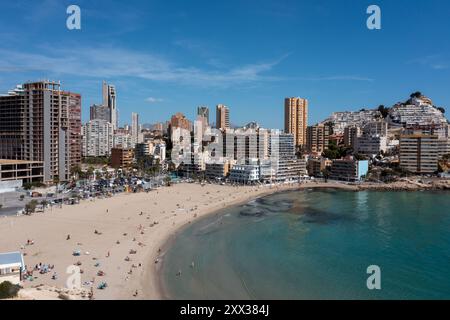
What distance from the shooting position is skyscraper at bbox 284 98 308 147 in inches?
2154

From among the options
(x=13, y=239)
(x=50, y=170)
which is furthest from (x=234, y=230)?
(x=50, y=170)

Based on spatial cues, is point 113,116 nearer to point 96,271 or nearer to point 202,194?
point 202,194

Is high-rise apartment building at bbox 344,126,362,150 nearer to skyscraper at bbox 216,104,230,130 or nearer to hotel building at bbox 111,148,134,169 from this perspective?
skyscraper at bbox 216,104,230,130

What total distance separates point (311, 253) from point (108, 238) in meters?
8.13

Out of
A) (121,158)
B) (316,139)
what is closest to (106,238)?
(121,158)

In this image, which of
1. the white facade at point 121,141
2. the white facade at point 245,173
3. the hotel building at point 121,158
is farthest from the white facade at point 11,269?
the white facade at point 121,141

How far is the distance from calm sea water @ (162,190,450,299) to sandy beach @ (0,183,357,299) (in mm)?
994

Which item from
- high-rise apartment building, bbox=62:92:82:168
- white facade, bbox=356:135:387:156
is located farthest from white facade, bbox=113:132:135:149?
white facade, bbox=356:135:387:156

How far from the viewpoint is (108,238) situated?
15227 millimetres

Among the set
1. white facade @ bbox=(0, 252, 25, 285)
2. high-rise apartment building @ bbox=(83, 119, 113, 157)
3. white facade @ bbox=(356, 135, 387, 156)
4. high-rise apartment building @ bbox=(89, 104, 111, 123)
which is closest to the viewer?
white facade @ bbox=(0, 252, 25, 285)

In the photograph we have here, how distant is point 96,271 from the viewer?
448 inches

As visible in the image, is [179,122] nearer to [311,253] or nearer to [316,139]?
[316,139]
